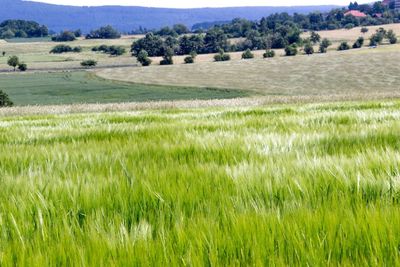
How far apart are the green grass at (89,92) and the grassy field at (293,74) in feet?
17.0

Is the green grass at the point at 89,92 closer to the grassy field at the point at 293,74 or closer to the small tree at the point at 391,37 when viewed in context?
the grassy field at the point at 293,74

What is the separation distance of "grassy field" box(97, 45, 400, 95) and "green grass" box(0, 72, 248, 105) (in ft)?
17.0

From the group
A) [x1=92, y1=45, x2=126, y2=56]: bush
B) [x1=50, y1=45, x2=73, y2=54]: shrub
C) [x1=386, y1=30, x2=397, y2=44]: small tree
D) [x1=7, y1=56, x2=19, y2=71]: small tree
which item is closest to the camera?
[x1=7, y1=56, x2=19, y2=71]: small tree

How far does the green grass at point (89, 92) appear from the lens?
70.3 metres

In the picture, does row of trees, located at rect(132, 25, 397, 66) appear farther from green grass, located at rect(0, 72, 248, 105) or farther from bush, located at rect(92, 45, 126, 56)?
green grass, located at rect(0, 72, 248, 105)

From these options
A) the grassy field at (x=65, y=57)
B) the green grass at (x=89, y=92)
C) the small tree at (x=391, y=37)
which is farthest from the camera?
the small tree at (x=391, y=37)

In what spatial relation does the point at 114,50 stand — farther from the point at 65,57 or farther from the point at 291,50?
the point at 291,50

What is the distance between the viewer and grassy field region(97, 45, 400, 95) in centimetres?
7444

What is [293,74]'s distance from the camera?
8825 centimetres

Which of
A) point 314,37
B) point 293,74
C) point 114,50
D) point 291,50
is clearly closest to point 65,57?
point 114,50

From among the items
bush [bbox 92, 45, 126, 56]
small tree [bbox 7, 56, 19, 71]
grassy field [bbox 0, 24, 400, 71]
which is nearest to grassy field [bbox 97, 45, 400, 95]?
grassy field [bbox 0, 24, 400, 71]

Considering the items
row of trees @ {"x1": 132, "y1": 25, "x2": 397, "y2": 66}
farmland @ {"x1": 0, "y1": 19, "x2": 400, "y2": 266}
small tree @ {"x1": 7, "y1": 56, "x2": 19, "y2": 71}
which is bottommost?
row of trees @ {"x1": 132, "y1": 25, "x2": 397, "y2": 66}

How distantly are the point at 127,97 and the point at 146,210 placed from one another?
69.6 meters

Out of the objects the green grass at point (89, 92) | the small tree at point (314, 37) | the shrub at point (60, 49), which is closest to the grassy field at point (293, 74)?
the green grass at point (89, 92)
